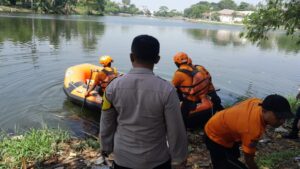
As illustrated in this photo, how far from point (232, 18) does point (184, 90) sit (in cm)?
14351

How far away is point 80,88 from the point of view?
9.98 meters

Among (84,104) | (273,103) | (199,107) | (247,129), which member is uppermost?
(273,103)

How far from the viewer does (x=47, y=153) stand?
5.24 m

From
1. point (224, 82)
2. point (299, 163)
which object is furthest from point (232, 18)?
point (299, 163)

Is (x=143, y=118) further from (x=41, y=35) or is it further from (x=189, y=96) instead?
(x=41, y=35)

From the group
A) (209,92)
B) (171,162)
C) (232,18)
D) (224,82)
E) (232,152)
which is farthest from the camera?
(232,18)

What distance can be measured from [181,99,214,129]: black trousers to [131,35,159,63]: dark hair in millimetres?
4679

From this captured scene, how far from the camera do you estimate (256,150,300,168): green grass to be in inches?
186

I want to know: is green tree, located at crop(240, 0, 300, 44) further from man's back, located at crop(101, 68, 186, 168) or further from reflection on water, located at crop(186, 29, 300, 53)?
reflection on water, located at crop(186, 29, 300, 53)

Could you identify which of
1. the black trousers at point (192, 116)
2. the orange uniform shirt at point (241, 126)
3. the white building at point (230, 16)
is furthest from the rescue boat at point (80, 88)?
the white building at point (230, 16)

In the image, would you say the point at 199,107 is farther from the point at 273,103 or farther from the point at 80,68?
the point at 80,68

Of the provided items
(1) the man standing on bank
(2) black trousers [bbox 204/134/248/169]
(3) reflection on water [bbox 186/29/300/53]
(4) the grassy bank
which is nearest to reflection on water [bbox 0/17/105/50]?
(3) reflection on water [bbox 186/29/300/53]

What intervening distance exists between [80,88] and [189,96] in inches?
174

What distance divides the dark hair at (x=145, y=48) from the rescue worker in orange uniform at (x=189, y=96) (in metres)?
4.20
